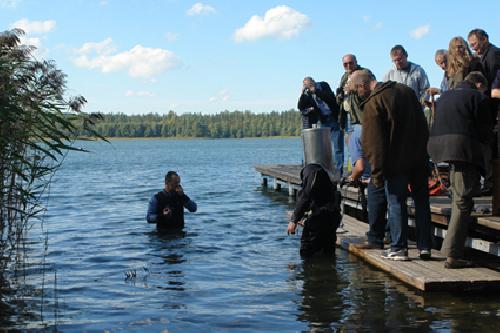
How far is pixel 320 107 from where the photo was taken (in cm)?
1339

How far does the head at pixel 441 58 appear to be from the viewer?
9727 mm

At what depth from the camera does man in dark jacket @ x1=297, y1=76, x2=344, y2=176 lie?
13227 millimetres

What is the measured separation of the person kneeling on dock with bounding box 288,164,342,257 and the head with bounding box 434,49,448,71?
2367mm

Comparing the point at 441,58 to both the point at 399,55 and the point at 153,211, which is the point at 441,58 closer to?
the point at 399,55

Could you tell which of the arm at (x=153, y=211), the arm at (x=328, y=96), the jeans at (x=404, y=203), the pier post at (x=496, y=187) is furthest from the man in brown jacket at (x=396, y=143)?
the arm at (x=328, y=96)

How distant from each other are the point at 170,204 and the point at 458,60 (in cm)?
594

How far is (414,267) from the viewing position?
784 centimetres

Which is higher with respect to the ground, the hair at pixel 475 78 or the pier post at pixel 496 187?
the hair at pixel 475 78

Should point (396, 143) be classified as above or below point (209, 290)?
above

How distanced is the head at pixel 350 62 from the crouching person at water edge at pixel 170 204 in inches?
128

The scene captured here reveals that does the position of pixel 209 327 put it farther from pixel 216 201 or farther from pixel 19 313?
pixel 216 201

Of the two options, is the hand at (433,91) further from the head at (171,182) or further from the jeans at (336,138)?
the head at (171,182)

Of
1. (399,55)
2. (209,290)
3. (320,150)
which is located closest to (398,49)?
(399,55)

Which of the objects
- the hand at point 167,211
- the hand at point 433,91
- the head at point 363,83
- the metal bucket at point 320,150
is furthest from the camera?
the hand at point 167,211
